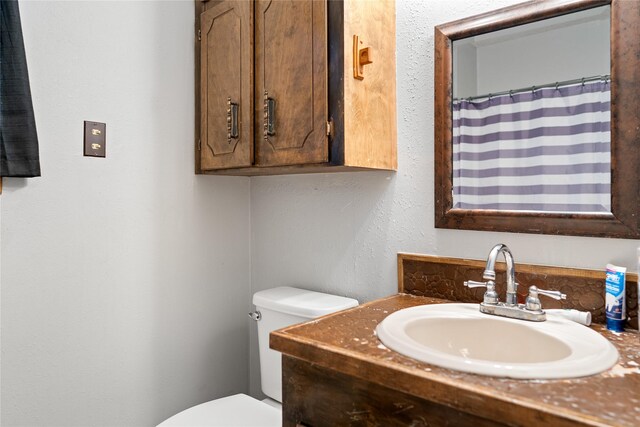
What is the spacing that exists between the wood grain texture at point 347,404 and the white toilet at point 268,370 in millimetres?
441

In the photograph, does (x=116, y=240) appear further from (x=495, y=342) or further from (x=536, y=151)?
(x=536, y=151)

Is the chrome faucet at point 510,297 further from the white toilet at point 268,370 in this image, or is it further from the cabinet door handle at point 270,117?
the cabinet door handle at point 270,117

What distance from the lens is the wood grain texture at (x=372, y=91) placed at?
50.0 inches

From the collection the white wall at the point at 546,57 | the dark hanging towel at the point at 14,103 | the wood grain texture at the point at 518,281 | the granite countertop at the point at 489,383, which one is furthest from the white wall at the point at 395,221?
the dark hanging towel at the point at 14,103

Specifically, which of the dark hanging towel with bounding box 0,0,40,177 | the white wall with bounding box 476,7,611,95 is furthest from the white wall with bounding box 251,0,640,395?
the dark hanging towel with bounding box 0,0,40,177

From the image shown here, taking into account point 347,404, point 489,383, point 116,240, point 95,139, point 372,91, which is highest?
point 372,91

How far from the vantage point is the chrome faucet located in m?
1.06

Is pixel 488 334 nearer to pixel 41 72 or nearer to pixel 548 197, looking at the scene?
pixel 548 197

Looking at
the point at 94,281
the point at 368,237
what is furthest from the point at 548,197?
the point at 94,281

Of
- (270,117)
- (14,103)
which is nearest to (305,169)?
(270,117)

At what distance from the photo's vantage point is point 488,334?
1.11 m

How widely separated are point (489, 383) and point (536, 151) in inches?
28.0

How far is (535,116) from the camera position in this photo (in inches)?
47.2

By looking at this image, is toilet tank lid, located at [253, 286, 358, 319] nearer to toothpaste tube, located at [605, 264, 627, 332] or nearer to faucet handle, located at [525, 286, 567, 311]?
faucet handle, located at [525, 286, 567, 311]
